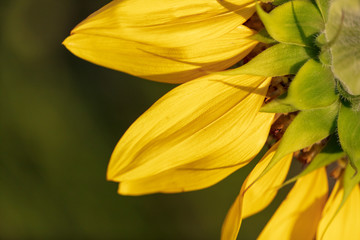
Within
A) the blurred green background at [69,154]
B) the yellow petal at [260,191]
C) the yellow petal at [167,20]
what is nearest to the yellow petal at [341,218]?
the yellow petal at [260,191]

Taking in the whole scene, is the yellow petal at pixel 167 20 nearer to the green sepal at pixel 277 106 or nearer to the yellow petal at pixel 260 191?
the green sepal at pixel 277 106

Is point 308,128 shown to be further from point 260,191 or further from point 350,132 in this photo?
point 260,191

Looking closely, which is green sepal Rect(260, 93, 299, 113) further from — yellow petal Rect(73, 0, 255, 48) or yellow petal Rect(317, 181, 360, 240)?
yellow petal Rect(317, 181, 360, 240)

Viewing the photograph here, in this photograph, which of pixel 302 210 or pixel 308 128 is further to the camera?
pixel 302 210

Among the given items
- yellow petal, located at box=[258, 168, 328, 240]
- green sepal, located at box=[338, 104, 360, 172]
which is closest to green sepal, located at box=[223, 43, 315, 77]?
green sepal, located at box=[338, 104, 360, 172]

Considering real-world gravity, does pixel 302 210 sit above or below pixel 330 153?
below

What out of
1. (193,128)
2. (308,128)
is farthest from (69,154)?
(308,128)

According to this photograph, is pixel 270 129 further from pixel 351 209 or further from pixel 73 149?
pixel 73 149
